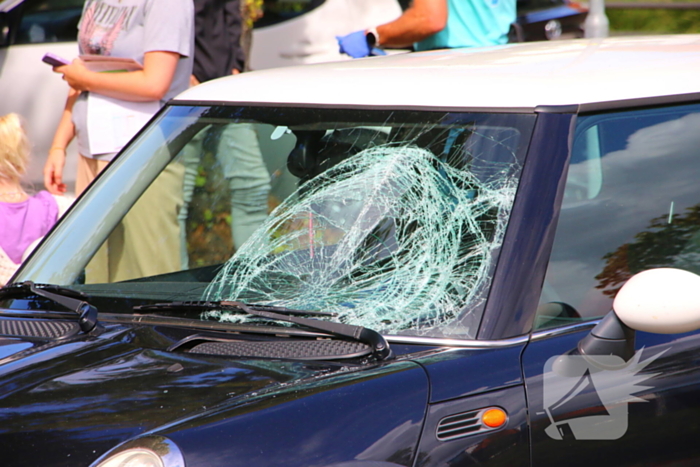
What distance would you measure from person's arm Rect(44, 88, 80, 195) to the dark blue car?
172 cm

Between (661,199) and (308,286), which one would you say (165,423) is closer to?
(308,286)

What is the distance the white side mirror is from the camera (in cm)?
192

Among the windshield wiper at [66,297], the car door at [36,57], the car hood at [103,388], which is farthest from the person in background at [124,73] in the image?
the car door at [36,57]

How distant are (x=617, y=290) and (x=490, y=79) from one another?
645mm

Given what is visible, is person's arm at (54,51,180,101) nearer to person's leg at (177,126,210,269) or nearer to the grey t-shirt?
the grey t-shirt

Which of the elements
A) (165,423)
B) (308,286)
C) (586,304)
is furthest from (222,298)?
(586,304)

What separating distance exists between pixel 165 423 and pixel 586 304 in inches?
43.0

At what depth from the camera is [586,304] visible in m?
2.25

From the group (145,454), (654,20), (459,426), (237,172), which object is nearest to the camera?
(145,454)

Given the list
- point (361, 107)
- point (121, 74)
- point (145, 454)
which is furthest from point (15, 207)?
point (145, 454)

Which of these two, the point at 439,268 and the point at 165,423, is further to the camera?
the point at 439,268

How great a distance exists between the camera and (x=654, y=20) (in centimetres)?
1574

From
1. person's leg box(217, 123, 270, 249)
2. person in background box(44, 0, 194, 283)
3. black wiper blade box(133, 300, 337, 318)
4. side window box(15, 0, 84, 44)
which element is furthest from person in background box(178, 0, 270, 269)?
side window box(15, 0, 84, 44)

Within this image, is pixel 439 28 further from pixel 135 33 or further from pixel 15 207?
pixel 15 207
